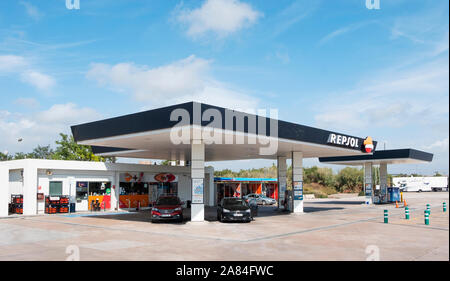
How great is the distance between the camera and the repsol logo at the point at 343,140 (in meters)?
26.1

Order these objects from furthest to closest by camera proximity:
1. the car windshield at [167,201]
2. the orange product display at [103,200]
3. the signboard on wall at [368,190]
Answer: the signboard on wall at [368,190] < the orange product display at [103,200] < the car windshield at [167,201]

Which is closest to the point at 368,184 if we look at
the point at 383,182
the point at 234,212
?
the point at 383,182

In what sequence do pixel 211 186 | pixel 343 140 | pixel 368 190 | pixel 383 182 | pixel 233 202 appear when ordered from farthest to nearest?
pixel 383 182, pixel 368 190, pixel 211 186, pixel 343 140, pixel 233 202

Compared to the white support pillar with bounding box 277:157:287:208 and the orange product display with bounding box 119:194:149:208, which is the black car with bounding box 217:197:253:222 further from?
the orange product display with bounding box 119:194:149:208

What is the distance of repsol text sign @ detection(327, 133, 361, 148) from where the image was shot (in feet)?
85.3

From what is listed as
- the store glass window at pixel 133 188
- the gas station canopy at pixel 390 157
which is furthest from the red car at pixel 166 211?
the gas station canopy at pixel 390 157

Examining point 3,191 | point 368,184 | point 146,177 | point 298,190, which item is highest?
point 146,177

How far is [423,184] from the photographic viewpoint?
83062 mm

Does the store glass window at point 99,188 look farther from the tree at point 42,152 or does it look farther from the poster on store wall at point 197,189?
the tree at point 42,152

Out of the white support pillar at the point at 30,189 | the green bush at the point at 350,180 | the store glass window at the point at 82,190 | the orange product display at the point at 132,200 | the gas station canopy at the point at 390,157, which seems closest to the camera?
the white support pillar at the point at 30,189

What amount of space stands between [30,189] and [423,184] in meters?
78.7

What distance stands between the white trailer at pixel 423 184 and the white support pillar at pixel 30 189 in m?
72.7

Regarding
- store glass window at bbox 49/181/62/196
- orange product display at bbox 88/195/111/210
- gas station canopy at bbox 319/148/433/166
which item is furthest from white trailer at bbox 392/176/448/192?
store glass window at bbox 49/181/62/196

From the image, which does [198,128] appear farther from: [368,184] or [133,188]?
[368,184]
